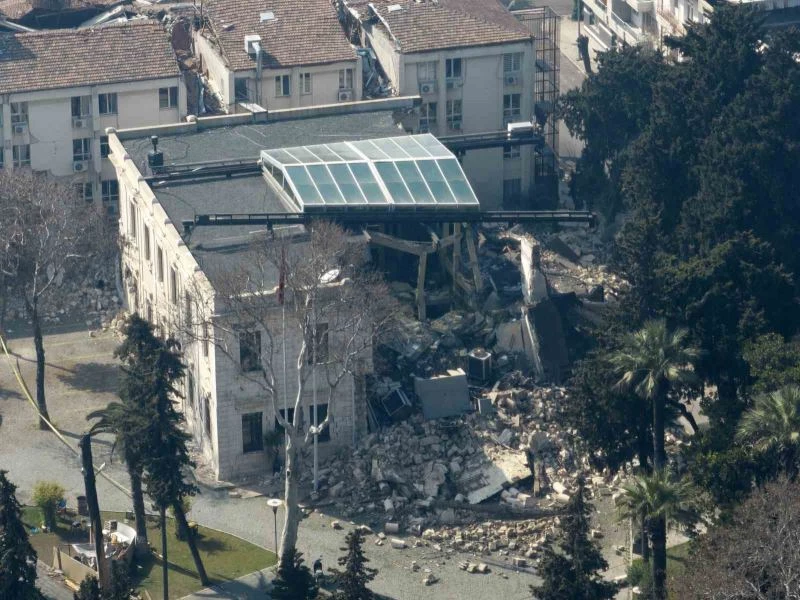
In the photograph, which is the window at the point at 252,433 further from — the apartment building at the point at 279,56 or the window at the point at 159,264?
the apartment building at the point at 279,56

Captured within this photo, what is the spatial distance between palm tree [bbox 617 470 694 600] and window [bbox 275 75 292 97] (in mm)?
39552

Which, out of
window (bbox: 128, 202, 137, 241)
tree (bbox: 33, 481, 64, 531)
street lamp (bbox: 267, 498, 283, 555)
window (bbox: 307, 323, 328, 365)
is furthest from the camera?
window (bbox: 128, 202, 137, 241)

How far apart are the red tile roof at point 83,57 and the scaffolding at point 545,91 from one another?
19.0m

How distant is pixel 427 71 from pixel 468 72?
2.06m

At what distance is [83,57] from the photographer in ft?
374

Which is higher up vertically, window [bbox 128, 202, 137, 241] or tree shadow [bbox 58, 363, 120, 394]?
window [bbox 128, 202, 137, 241]

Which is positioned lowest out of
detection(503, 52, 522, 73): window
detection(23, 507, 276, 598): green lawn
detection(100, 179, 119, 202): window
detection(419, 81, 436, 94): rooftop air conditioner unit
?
detection(23, 507, 276, 598): green lawn

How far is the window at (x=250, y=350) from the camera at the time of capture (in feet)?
301

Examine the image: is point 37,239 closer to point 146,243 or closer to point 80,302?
point 146,243

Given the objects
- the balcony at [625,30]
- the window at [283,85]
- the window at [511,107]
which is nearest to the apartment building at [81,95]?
the window at [283,85]

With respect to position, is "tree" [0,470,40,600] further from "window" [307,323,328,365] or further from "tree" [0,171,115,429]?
"tree" [0,171,115,429]

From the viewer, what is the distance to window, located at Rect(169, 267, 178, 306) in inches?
3895

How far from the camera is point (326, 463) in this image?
94.8 metres

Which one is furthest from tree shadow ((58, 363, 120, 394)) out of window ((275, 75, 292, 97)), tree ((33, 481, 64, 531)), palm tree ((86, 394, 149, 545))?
window ((275, 75, 292, 97))
